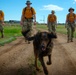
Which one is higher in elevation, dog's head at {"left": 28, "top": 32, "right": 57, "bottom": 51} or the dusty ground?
dog's head at {"left": 28, "top": 32, "right": 57, "bottom": 51}

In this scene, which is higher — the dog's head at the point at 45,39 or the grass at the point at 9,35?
the dog's head at the point at 45,39

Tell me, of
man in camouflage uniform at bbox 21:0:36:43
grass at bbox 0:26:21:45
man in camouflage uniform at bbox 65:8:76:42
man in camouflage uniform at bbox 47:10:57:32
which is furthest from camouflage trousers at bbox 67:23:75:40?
grass at bbox 0:26:21:45

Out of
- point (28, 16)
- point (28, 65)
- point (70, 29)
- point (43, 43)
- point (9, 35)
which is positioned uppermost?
point (28, 16)

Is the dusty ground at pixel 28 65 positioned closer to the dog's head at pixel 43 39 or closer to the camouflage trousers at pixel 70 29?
the dog's head at pixel 43 39

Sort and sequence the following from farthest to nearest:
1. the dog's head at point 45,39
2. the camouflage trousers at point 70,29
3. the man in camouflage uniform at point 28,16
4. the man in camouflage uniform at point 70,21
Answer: the camouflage trousers at point 70,29 → the man in camouflage uniform at point 70,21 → the man in camouflage uniform at point 28,16 → the dog's head at point 45,39

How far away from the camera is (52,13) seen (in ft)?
68.7

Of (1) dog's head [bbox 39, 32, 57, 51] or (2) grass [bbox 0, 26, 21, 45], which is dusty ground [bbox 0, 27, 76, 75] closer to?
(1) dog's head [bbox 39, 32, 57, 51]

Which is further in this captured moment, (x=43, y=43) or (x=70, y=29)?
(x=70, y=29)

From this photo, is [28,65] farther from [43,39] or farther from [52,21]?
[52,21]

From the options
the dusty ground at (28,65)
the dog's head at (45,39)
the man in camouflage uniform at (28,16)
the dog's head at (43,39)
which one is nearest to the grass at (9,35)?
the man in camouflage uniform at (28,16)

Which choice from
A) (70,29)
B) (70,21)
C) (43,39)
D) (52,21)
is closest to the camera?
(43,39)

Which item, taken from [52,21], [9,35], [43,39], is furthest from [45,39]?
[9,35]

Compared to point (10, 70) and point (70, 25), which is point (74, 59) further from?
point (70, 25)

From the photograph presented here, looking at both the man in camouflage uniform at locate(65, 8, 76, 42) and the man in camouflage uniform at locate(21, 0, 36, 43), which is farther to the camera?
the man in camouflage uniform at locate(65, 8, 76, 42)
